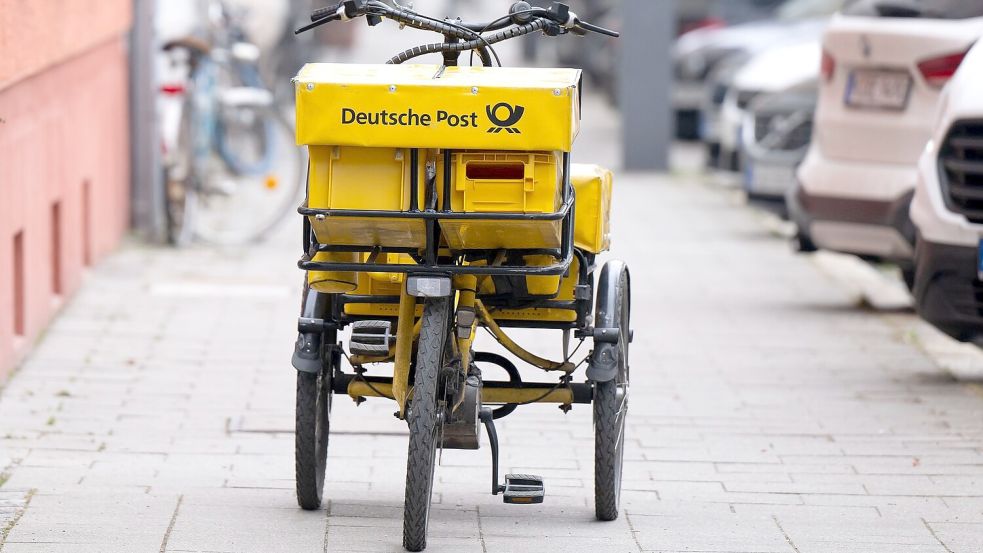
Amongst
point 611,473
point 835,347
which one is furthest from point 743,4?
point 611,473

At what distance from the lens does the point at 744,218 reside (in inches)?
559

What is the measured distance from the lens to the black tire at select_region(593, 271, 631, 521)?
5246 mm

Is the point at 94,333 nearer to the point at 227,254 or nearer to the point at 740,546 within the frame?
the point at 227,254

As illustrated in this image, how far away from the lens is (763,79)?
13188 millimetres

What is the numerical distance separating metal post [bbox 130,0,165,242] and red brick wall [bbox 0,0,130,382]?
0.07 meters

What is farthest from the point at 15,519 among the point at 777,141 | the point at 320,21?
the point at 777,141

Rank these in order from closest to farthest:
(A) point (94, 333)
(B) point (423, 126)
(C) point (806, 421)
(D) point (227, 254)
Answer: (B) point (423, 126) → (C) point (806, 421) → (A) point (94, 333) → (D) point (227, 254)

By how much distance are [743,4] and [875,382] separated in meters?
15.6

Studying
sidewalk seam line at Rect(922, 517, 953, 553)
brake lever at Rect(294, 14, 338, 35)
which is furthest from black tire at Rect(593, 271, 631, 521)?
brake lever at Rect(294, 14, 338, 35)

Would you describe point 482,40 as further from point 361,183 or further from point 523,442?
point 523,442

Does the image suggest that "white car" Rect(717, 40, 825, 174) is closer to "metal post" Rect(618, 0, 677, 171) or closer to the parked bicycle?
"metal post" Rect(618, 0, 677, 171)

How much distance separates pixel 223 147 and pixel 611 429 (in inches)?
304

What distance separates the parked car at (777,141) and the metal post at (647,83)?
5.05m

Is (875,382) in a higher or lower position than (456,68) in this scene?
lower
